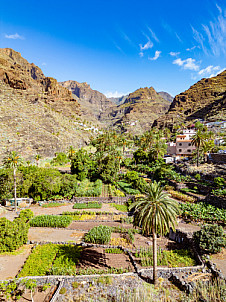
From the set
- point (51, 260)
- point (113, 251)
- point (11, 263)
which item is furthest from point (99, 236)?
point (11, 263)

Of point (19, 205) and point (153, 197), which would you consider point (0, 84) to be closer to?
point (19, 205)

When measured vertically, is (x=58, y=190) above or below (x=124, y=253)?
above

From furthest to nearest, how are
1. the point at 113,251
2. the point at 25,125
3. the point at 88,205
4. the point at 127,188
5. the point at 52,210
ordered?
the point at 25,125
the point at 127,188
the point at 88,205
the point at 52,210
the point at 113,251

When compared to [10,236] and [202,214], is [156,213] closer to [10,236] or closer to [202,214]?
[10,236]

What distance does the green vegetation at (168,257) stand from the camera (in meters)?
17.9

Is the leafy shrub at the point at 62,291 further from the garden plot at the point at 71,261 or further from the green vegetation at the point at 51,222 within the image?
the green vegetation at the point at 51,222

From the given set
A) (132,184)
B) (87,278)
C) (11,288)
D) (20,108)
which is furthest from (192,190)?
(20,108)

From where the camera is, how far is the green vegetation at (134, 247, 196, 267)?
17.9 m

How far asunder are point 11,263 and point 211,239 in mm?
22939

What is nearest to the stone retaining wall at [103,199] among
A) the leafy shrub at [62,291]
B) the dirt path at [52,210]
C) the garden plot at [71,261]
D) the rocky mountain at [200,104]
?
the dirt path at [52,210]

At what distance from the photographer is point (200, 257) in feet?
60.4

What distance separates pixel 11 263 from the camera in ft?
57.6

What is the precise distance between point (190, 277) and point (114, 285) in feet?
24.7

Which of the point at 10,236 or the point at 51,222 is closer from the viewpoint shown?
the point at 10,236
